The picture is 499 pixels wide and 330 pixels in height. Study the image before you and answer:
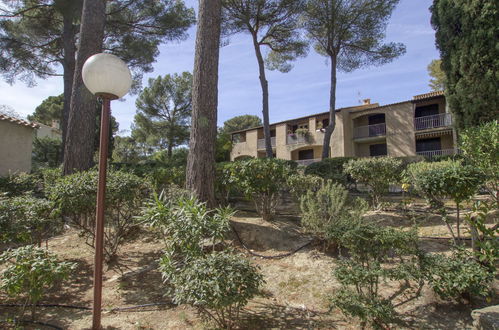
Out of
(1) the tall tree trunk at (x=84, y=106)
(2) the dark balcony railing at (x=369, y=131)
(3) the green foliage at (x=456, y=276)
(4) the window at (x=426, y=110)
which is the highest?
(4) the window at (x=426, y=110)

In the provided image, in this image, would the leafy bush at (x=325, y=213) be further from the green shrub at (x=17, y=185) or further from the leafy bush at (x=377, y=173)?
the green shrub at (x=17, y=185)

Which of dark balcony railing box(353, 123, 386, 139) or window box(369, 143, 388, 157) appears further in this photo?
window box(369, 143, 388, 157)

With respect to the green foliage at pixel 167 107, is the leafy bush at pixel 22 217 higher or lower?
lower

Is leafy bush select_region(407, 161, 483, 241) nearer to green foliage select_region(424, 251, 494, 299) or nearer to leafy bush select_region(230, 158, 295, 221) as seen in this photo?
green foliage select_region(424, 251, 494, 299)

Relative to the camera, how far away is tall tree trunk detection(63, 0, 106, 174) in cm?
648

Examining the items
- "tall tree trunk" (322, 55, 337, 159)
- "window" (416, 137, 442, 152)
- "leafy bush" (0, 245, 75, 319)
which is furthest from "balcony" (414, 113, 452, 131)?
"leafy bush" (0, 245, 75, 319)

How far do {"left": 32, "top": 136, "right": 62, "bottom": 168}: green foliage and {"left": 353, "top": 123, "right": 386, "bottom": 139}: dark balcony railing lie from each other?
1004 inches

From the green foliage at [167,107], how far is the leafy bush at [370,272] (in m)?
23.0

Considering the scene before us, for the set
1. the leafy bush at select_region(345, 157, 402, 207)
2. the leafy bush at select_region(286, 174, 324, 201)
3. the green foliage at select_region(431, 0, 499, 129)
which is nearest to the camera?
Result: the leafy bush at select_region(286, 174, 324, 201)

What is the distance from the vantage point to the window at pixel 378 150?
21.5 meters

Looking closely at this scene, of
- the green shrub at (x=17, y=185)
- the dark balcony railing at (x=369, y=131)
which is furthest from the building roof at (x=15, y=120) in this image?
the dark balcony railing at (x=369, y=131)

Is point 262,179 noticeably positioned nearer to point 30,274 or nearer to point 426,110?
point 30,274

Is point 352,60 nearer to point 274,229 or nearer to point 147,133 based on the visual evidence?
point 274,229

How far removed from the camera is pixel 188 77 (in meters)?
24.4
